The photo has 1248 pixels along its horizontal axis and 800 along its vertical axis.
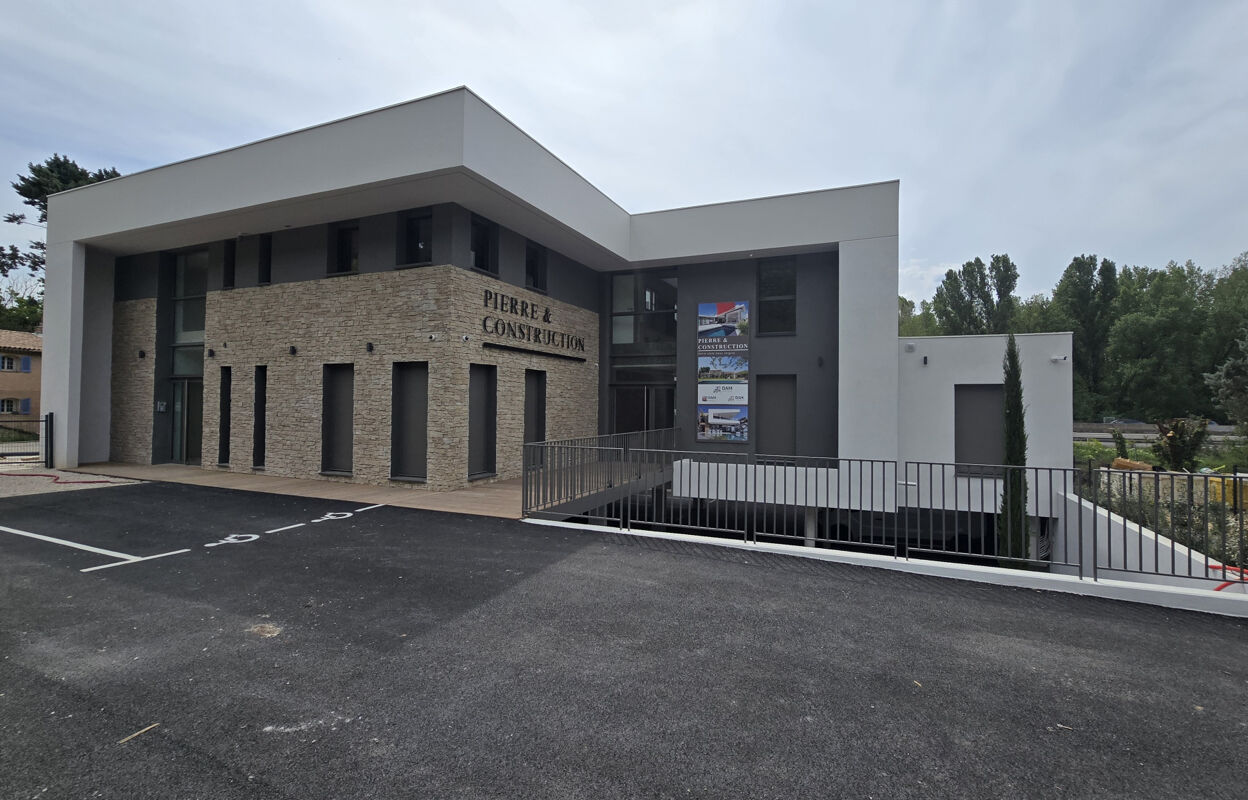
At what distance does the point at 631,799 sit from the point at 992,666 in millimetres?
2875

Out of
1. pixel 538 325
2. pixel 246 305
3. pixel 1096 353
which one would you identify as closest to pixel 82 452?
pixel 246 305

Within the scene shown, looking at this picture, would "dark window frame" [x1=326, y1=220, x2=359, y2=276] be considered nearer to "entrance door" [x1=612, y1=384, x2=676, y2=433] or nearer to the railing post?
"entrance door" [x1=612, y1=384, x2=676, y2=433]

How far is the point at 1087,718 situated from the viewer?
3029 mm

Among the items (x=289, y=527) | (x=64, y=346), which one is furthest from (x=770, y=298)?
(x=64, y=346)

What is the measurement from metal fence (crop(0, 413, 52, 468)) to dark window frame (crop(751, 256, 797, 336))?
18.6 metres

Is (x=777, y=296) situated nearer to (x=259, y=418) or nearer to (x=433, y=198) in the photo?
(x=433, y=198)

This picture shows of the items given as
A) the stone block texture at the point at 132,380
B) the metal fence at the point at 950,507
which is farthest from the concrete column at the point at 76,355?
the metal fence at the point at 950,507

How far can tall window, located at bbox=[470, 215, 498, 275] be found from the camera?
11477 millimetres

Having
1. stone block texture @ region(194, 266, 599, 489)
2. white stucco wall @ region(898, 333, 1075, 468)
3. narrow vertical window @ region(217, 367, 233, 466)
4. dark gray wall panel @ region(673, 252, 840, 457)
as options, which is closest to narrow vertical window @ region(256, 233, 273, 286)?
stone block texture @ region(194, 266, 599, 489)

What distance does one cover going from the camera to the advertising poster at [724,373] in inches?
569

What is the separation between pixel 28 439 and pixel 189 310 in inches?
541

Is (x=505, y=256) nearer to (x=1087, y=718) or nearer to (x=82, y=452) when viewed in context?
(x=1087, y=718)

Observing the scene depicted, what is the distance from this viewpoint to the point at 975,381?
1248cm

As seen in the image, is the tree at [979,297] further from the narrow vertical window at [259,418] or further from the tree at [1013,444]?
the narrow vertical window at [259,418]
